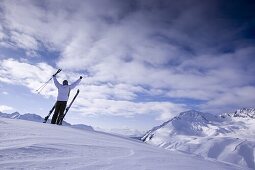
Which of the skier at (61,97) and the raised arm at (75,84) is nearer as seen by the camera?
the skier at (61,97)

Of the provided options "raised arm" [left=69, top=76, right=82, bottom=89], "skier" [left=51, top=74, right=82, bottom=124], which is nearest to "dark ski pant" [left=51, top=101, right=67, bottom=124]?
"skier" [left=51, top=74, right=82, bottom=124]

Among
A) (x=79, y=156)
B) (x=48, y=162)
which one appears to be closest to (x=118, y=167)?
(x=79, y=156)

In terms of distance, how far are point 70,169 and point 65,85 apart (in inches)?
448

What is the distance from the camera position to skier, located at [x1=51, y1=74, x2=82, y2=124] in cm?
1454

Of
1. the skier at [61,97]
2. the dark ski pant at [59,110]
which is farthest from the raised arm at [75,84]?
the dark ski pant at [59,110]

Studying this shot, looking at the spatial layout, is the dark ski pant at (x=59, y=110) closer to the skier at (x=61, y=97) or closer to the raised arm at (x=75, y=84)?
the skier at (x=61, y=97)

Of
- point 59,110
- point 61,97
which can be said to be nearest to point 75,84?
point 61,97

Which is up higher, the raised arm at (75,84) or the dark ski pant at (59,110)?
the raised arm at (75,84)

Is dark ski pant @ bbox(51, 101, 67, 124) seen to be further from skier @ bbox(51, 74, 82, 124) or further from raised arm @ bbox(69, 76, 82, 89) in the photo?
raised arm @ bbox(69, 76, 82, 89)

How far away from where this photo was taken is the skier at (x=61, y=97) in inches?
572

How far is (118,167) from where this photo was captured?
4.10m

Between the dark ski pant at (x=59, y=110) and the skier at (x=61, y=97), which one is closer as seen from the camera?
the skier at (x=61, y=97)

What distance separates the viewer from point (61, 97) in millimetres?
14664

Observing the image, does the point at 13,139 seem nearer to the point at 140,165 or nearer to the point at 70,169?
the point at 70,169
